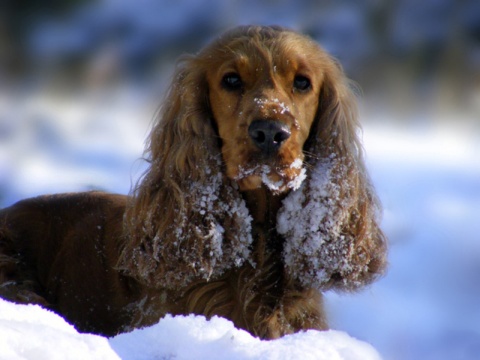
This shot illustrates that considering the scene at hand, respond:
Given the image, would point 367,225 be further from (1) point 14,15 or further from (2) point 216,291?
(1) point 14,15

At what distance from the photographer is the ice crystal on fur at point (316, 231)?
103 inches

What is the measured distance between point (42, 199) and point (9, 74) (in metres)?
0.88

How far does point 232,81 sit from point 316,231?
2.20 ft

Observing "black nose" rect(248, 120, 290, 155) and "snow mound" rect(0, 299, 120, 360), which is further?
"black nose" rect(248, 120, 290, 155)

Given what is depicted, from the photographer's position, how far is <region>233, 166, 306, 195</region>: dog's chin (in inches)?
92.8

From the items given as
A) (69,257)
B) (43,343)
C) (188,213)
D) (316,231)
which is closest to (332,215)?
(316,231)

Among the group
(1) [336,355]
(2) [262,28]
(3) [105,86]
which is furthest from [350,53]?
(1) [336,355]

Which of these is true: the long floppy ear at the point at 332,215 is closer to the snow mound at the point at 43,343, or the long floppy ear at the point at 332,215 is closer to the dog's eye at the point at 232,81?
the dog's eye at the point at 232,81

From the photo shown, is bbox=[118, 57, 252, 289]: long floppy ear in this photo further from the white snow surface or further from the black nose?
the white snow surface

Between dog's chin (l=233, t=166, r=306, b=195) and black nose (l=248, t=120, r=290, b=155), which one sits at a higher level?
black nose (l=248, t=120, r=290, b=155)

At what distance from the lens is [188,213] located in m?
2.64

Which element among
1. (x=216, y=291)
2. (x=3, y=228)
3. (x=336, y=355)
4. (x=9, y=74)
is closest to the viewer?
(x=336, y=355)

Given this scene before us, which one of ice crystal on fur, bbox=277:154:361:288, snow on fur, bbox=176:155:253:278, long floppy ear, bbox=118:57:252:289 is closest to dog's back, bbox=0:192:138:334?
long floppy ear, bbox=118:57:252:289

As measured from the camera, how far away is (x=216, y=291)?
2.61 m
